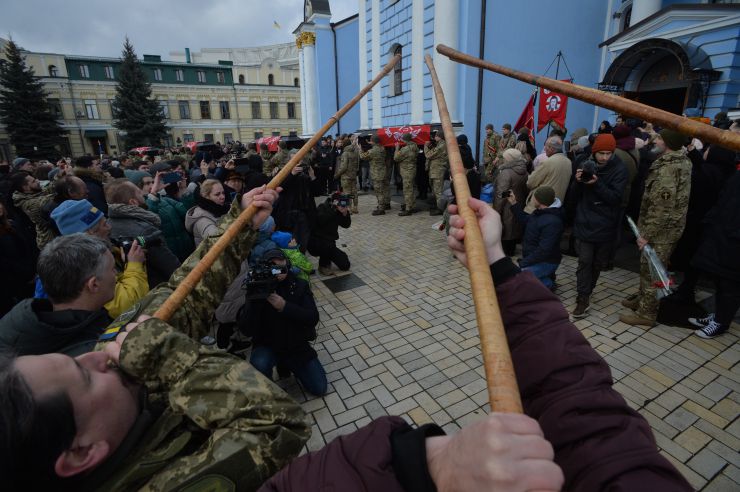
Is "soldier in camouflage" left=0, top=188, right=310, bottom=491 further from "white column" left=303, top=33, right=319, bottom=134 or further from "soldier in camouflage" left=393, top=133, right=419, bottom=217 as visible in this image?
"white column" left=303, top=33, right=319, bottom=134

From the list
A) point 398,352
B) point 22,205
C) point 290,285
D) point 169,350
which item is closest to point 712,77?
point 398,352

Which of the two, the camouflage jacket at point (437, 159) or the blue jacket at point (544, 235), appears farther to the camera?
the camouflage jacket at point (437, 159)

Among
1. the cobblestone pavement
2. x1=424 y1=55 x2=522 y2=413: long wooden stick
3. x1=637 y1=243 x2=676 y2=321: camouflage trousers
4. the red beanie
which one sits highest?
the red beanie

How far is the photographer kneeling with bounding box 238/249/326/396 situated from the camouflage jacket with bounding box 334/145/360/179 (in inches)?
294

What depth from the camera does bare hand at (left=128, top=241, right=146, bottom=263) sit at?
2.80 m

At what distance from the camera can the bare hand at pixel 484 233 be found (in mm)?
1526

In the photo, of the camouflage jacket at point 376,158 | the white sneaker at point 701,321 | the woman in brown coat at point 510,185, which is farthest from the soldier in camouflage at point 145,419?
the camouflage jacket at point 376,158

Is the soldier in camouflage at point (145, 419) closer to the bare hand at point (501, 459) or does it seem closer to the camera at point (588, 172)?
the bare hand at point (501, 459)

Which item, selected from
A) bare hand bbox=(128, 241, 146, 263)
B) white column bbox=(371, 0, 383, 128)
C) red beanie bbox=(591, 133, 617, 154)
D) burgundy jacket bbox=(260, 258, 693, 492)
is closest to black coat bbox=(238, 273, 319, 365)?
bare hand bbox=(128, 241, 146, 263)

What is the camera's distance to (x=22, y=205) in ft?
17.5

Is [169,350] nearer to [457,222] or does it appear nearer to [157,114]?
[457,222]

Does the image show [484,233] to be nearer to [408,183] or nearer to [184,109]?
[408,183]

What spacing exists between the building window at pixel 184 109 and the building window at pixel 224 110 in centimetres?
375

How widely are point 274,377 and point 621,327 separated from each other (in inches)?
158
